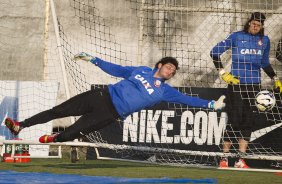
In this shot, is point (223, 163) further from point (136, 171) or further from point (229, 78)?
point (136, 171)

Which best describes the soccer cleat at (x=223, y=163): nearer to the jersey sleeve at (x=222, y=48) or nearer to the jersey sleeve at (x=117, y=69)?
the jersey sleeve at (x=222, y=48)

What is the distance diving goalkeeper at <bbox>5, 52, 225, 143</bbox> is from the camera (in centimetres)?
1090

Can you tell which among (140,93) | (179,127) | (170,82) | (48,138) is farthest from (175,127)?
(48,138)

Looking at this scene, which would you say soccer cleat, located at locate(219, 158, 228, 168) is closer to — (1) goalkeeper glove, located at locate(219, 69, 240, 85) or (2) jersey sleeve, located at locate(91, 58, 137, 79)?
(1) goalkeeper glove, located at locate(219, 69, 240, 85)

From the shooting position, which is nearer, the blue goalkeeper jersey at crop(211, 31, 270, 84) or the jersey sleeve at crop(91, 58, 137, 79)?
the jersey sleeve at crop(91, 58, 137, 79)

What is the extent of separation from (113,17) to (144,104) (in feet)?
16.7

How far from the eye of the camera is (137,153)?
1284cm

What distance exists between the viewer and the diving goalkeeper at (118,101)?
10.9 m

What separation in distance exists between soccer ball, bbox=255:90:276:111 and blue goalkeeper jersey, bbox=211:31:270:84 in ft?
2.44

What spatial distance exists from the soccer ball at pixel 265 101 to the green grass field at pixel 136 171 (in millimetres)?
866

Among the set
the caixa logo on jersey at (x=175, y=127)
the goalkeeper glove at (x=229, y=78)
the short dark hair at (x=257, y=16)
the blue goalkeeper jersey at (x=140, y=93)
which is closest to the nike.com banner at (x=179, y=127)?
the caixa logo on jersey at (x=175, y=127)

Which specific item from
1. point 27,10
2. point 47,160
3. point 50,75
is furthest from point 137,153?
point 27,10

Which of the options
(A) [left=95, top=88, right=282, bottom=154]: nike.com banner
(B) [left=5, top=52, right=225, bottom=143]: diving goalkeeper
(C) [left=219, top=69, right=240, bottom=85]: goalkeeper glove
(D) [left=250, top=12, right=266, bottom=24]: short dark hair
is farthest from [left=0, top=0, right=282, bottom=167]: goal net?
(B) [left=5, top=52, right=225, bottom=143]: diving goalkeeper

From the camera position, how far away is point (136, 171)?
1100 cm
